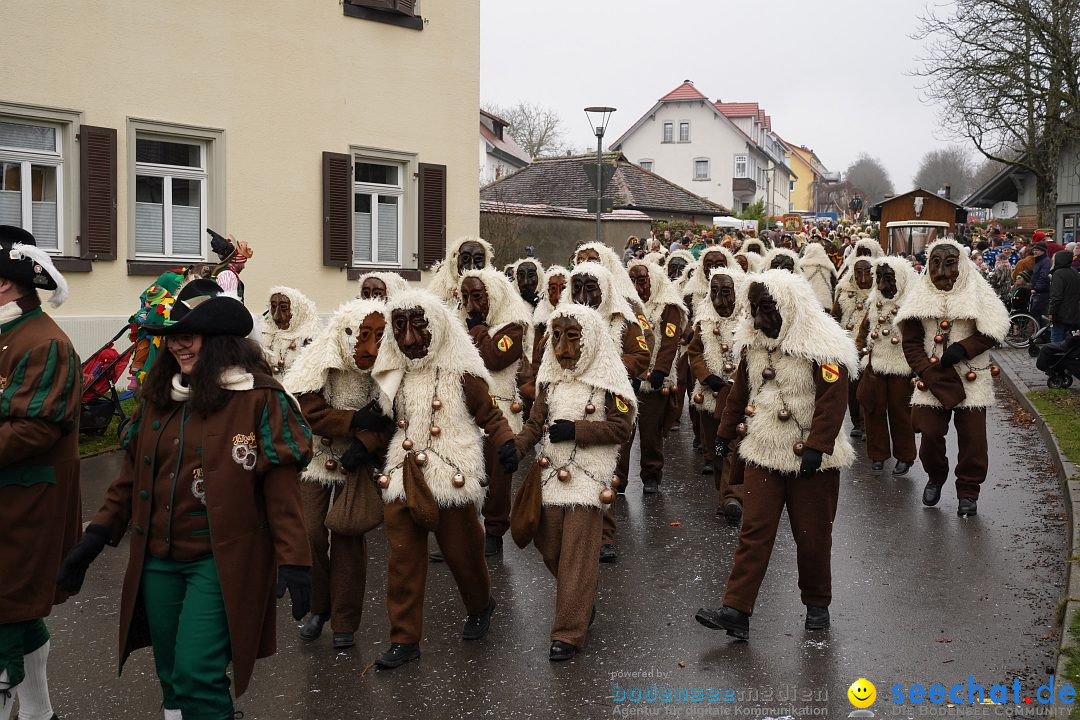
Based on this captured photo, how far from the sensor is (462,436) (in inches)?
221

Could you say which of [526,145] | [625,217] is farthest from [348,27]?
[526,145]

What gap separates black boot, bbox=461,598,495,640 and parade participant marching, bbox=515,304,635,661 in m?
0.37

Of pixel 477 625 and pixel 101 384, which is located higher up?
pixel 101 384

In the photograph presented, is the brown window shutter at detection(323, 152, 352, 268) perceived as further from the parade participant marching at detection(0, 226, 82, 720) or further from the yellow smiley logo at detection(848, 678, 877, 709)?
the yellow smiley logo at detection(848, 678, 877, 709)

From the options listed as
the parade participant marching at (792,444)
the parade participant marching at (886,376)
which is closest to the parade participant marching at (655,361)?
the parade participant marching at (886,376)

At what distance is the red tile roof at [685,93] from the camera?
7900cm

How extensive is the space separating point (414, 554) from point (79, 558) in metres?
1.85

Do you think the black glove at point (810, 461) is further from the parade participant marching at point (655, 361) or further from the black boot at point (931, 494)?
the black boot at point (931, 494)

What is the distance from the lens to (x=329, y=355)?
5.85 m

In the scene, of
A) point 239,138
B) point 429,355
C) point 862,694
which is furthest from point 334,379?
point 239,138

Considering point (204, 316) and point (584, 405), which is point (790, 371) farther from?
point (204, 316)

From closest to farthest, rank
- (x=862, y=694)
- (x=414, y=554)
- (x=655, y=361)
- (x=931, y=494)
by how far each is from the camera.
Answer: (x=862, y=694), (x=414, y=554), (x=931, y=494), (x=655, y=361)

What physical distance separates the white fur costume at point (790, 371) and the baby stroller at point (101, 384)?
614 cm

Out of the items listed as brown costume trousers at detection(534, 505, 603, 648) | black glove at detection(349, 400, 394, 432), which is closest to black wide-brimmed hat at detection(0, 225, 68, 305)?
black glove at detection(349, 400, 394, 432)
